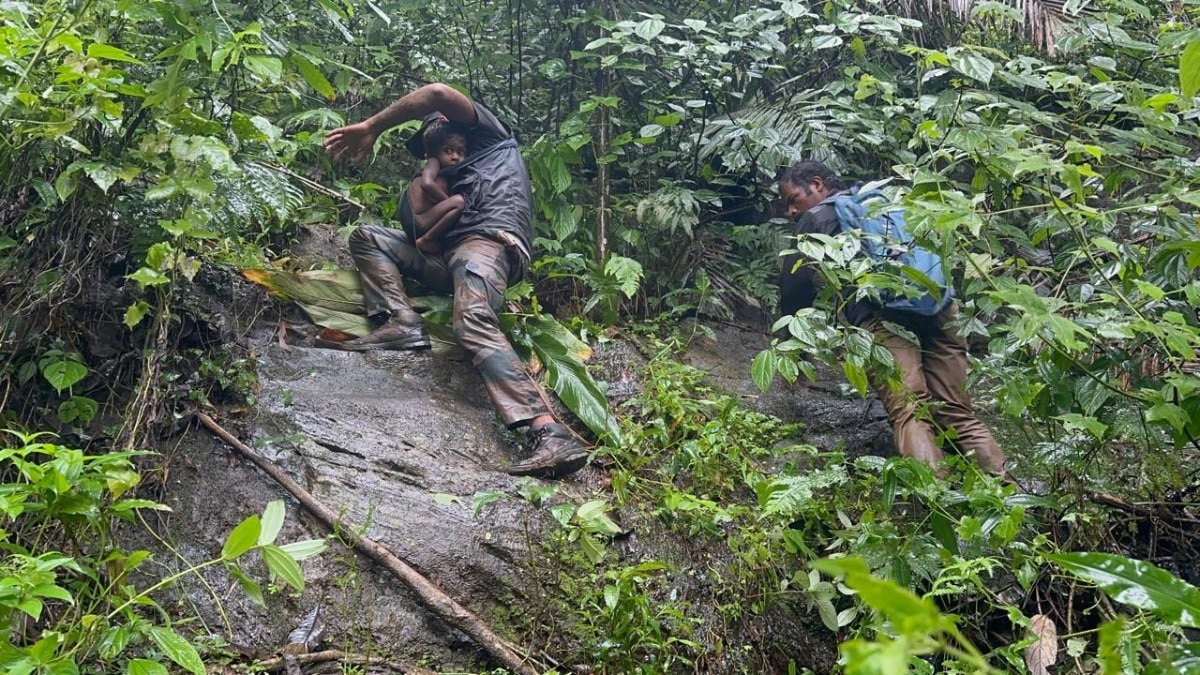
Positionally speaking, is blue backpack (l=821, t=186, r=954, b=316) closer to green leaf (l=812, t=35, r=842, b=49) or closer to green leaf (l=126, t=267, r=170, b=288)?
green leaf (l=812, t=35, r=842, b=49)

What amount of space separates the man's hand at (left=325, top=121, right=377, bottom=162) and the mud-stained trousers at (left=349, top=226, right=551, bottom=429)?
17.8 inches

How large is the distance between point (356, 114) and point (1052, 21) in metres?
4.91

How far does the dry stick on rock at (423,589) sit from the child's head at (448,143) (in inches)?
84.6

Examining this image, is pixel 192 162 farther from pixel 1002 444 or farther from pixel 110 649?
pixel 1002 444

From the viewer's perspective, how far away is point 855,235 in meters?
4.04

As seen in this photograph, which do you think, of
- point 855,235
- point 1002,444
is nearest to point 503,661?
point 855,235

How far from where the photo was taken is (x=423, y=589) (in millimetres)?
3682

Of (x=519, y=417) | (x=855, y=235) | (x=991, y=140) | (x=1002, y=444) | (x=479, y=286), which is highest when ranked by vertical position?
(x=991, y=140)

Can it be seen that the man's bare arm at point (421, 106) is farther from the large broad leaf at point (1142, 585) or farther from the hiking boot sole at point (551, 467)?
the large broad leaf at point (1142, 585)

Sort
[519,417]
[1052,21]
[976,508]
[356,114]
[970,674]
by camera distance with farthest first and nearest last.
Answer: [356,114] → [1052,21] → [519,417] → [976,508] → [970,674]

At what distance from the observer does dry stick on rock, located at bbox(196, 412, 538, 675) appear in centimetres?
355

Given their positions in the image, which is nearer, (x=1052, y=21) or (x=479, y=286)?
(x=479, y=286)

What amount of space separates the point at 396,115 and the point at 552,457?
2101 mm

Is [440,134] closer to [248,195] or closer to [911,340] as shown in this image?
[248,195]
